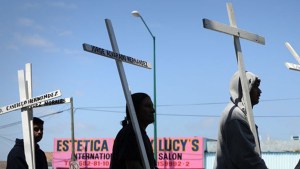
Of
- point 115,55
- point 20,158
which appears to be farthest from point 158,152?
point 115,55

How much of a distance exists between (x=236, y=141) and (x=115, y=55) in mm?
1302

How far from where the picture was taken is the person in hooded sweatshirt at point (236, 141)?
371 centimetres

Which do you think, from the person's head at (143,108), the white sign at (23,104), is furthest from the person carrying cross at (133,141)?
the white sign at (23,104)

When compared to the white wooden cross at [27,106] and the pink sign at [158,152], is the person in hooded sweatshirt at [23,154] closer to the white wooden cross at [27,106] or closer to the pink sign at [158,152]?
the white wooden cross at [27,106]

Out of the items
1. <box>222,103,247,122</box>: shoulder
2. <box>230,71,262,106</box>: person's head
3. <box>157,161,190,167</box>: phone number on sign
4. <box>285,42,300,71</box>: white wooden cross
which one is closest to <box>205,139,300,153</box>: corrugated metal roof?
<box>157,161,190,167</box>: phone number on sign

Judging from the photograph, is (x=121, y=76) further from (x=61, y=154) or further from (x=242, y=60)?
(x=61, y=154)

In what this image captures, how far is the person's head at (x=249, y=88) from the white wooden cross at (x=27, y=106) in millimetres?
2264

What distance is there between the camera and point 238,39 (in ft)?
14.7

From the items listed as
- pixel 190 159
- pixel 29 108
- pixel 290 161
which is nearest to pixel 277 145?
pixel 290 161

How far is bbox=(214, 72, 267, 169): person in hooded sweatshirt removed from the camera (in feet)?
12.2

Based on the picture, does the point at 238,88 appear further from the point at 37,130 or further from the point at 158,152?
the point at 158,152

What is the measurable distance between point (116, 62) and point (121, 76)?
139 mm

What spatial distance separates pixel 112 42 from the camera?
4.49 metres

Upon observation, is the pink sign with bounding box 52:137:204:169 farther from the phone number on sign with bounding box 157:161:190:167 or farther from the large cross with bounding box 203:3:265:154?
the large cross with bounding box 203:3:265:154
